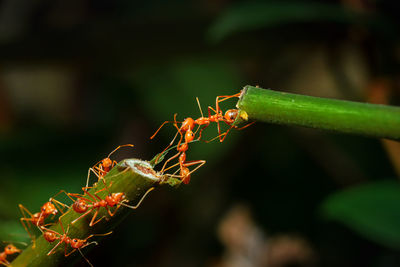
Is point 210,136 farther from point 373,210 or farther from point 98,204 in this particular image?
point 98,204

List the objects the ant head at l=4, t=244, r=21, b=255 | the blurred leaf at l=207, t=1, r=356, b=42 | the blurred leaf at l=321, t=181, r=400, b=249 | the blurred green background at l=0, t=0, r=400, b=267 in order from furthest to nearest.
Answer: the blurred green background at l=0, t=0, r=400, b=267 < the blurred leaf at l=207, t=1, r=356, b=42 < the blurred leaf at l=321, t=181, r=400, b=249 < the ant head at l=4, t=244, r=21, b=255

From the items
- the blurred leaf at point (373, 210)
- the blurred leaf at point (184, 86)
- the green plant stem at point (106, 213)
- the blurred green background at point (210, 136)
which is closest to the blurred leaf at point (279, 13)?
the blurred green background at point (210, 136)

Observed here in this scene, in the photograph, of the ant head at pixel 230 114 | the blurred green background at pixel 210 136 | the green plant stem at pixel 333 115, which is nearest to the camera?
the green plant stem at pixel 333 115

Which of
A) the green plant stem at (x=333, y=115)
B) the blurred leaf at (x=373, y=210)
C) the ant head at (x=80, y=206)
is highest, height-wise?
the green plant stem at (x=333, y=115)

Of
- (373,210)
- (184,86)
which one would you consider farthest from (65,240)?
(184,86)

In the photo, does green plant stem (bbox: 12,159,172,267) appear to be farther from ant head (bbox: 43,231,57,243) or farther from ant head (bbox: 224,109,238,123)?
ant head (bbox: 224,109,238,123)

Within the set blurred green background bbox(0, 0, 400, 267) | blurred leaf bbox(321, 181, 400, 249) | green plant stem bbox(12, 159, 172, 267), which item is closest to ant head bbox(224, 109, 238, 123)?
green plant stem bbox(12, 159, 172, 267)

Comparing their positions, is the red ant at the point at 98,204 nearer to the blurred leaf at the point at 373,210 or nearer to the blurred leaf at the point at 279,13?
the blurred leaf at the point at 373,210
